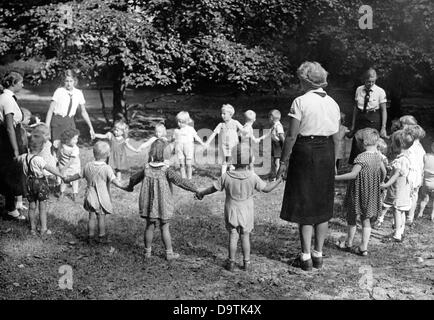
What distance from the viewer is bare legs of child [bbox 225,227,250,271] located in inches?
224

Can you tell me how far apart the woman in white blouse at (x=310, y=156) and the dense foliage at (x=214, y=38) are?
21.2 ft

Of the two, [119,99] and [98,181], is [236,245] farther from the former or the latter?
[119,99]

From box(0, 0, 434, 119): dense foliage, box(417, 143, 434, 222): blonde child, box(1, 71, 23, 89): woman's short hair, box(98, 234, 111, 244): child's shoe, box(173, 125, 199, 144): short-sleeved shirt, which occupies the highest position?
box(0, 0, 434, 119): dense foliage

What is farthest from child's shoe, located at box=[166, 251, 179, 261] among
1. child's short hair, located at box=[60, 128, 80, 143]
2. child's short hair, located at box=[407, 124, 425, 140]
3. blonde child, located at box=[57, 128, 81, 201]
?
child's short hair, located at box=[407, 124, 425, 140]

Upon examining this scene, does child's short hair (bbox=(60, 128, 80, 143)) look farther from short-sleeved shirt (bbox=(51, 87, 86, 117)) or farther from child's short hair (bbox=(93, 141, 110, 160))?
child's short hair (bbox=(93, 141, 110, 160))

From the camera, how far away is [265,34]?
12945mm

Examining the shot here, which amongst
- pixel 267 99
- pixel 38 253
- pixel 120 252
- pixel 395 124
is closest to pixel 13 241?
pixel 38 253

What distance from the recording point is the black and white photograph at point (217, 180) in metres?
5.52

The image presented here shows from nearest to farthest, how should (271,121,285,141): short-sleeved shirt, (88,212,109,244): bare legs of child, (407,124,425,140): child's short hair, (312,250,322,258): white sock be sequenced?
(312,250,322,258): white sock
(88,212,109,244): bare legs of child
(407,124,425,140): child's short hair
(271,121,285,141): short-sleeved shirt

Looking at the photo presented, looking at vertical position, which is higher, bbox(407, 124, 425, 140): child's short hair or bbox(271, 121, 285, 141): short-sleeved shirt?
bbox(407, 124, 425, 140): child's short hair

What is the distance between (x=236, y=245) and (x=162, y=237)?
2.92ft

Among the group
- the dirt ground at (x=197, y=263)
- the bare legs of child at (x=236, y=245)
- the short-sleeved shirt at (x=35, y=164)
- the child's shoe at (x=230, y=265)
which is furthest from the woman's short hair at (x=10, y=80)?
the child's shoe at (x=230, y=265)

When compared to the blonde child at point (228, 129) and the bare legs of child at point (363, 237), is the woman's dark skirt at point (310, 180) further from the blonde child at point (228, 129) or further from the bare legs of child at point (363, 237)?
the blonde child at point (228, 129)
